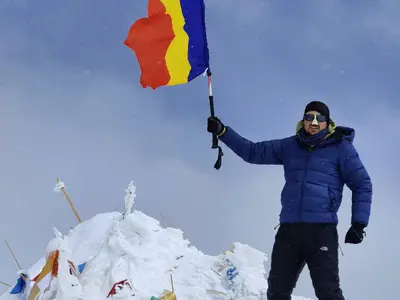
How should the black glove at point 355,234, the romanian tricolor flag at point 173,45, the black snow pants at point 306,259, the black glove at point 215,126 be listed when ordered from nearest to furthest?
the black glove at point 355,234
the black snow pants at point 306,259
the black glove at point 215,126
the romanian tricolor flag at point 173,45

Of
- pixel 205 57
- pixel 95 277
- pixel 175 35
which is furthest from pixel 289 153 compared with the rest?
pixel 95 277

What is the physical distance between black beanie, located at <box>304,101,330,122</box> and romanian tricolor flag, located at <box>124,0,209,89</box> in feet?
4.09

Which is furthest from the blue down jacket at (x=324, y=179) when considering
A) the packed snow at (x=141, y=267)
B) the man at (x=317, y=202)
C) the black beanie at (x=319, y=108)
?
the packed snow at (x=141, y=267)

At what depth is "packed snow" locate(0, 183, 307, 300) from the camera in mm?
4688

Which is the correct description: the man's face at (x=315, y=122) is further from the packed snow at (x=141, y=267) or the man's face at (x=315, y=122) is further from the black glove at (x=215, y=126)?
the packed snow at (x=141, y=267)

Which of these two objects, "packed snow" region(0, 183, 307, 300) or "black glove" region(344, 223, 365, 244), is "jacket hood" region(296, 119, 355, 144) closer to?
"black glove" region(344, 223, 365, 244)

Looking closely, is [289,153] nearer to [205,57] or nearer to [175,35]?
[205,57]

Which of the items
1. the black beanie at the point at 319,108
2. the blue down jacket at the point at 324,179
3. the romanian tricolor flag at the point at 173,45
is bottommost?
the blue down jacket at the point at 324,179

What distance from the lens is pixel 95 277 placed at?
545 cm

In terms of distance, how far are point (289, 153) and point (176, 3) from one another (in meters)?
2.04

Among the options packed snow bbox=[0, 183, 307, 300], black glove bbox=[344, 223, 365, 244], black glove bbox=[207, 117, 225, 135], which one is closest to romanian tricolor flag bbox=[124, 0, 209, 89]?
black glove bbox=[207, 117, 225, 135]

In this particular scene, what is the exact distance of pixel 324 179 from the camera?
3604 millimetres

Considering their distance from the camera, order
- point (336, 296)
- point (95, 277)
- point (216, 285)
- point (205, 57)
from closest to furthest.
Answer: point (336, 296)
point (205, 57)
point (95, 277)
point (216, 285)

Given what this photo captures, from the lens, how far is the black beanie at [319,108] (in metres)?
3.70
